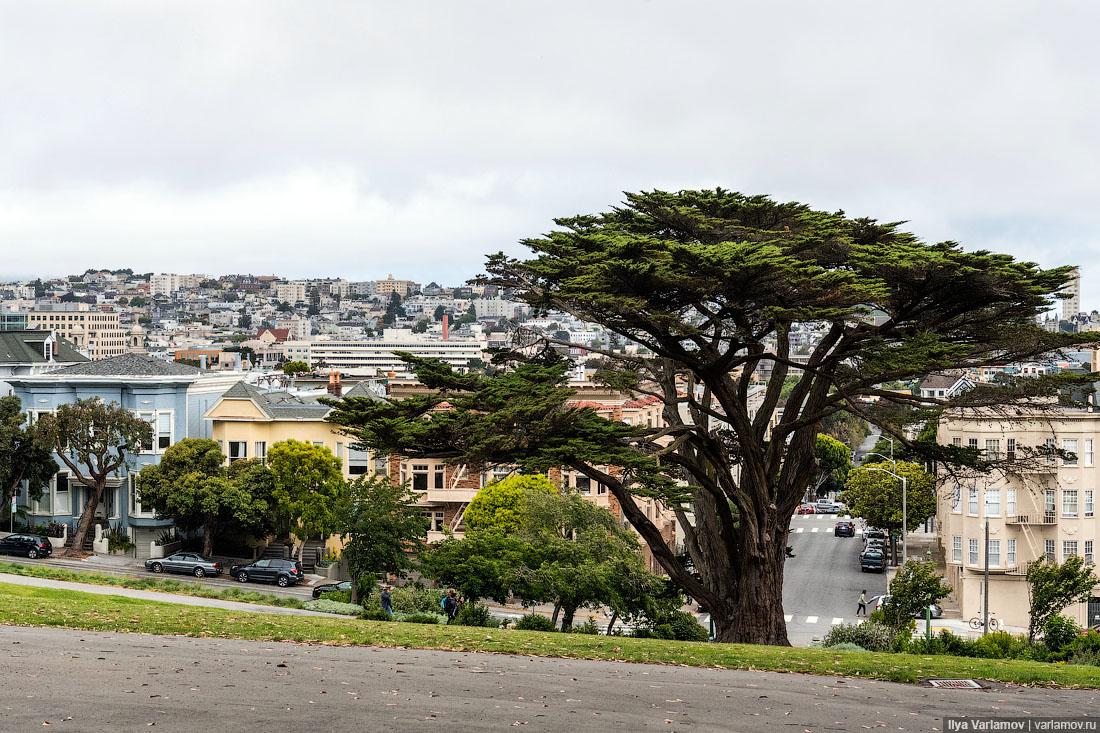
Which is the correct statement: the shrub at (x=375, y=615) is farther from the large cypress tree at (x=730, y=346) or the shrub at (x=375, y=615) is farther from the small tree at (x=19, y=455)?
the small tree at (x=19, y=455)

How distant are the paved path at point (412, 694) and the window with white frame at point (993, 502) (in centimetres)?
3583

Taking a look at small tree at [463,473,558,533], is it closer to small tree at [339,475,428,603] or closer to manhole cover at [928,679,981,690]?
small tree at [339,475,428,603]

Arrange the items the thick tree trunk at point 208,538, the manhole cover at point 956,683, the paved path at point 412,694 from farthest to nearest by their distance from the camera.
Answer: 1. the thick tree trunk at point 208,538
2. the manhole cover at point 956,683
3. the paved path at point 412,694

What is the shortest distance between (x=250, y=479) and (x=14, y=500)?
12.4 metres

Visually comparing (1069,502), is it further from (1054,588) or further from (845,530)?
(845,530)

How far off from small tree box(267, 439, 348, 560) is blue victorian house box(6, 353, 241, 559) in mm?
6576

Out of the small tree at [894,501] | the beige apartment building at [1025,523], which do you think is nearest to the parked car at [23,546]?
the beige apartment building at [1025,523]

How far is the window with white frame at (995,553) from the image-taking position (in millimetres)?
49531

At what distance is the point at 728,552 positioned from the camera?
2638 cm

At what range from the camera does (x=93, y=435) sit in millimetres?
47500

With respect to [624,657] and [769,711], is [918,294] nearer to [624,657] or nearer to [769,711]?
[624,657]

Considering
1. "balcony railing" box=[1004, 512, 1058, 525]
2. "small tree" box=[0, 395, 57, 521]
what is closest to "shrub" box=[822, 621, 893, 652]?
"balcony railing" box=[1004, 512, 1058, 525]

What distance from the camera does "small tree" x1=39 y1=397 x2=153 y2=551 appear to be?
154 ft

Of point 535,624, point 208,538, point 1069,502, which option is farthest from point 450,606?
point 1069,502
